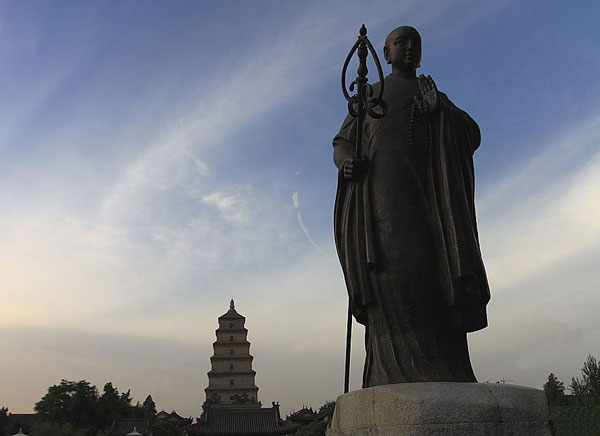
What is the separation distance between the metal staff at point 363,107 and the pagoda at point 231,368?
6379cm

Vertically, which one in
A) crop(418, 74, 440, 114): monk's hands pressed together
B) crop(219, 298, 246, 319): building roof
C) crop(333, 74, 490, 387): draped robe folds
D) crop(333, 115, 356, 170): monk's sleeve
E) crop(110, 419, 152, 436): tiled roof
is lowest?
crop(333, 74, 490, 387): draped robe folds

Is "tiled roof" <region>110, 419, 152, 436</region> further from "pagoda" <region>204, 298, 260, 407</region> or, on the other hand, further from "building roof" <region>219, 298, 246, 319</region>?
"building roof" <region>219, 298, 246, 319</region>

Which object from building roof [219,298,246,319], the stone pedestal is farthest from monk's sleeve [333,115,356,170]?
building roof [219,298,246,319]

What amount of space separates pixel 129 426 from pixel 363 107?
5304cm

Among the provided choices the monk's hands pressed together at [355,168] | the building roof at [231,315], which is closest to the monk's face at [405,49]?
the monk's hands pressed together at [355,168]

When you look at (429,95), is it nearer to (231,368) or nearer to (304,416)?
(304,416)

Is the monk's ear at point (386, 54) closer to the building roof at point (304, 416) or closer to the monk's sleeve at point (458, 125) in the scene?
the monk's sleeve at point (458, 125)

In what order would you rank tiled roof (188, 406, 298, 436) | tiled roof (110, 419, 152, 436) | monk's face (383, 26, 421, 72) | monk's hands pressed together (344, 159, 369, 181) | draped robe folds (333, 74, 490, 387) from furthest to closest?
tiled roof (188, 406, 298, 436) → tiled roof (110, 419, 152, 436) → monk's face (383, 26, 421, 72) → monk's hands pressed together (344, 159, 369, 181) → draped robe folds (333, 74, 490, 387)

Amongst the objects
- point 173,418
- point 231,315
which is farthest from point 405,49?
point 231,315

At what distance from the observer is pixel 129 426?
51.8m

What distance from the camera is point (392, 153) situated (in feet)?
16.6

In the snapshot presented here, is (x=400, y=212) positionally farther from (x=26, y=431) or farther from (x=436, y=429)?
(x=26, y=431)

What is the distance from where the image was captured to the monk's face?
567 centimetres

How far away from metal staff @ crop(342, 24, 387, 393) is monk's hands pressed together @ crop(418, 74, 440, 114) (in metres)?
0.42
